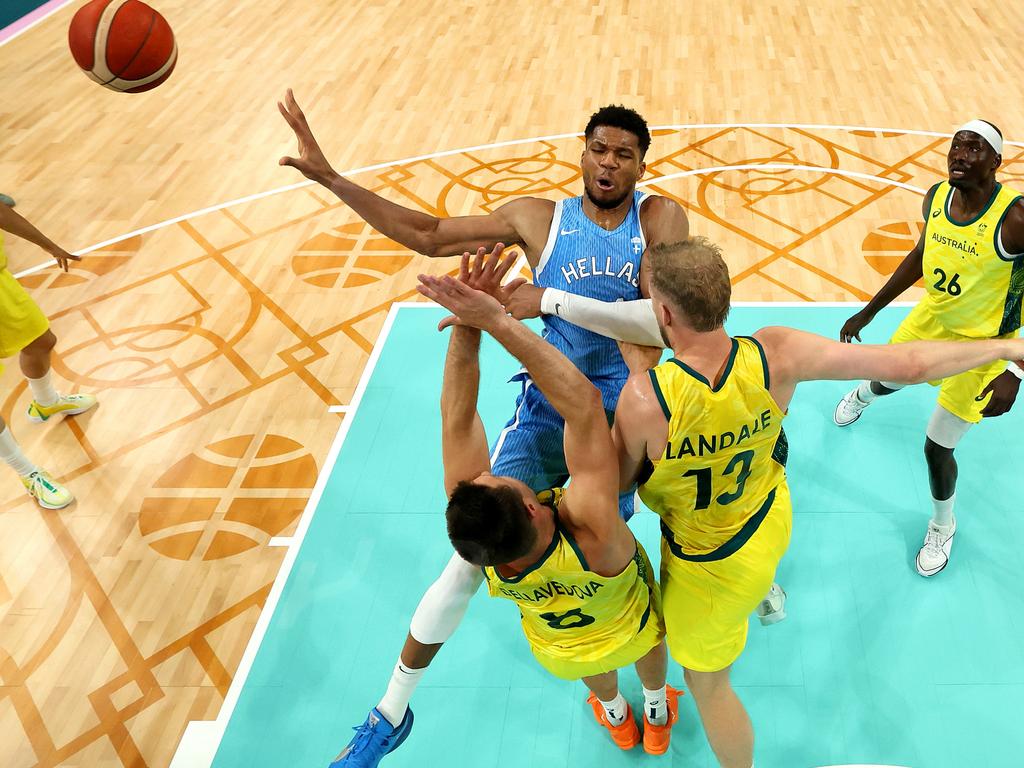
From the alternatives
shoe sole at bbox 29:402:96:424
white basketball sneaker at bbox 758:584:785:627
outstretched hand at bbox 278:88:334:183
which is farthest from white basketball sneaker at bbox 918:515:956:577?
shoe sole at bbox 29:402:96:424

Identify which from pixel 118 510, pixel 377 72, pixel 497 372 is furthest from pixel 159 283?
pixel 377 72

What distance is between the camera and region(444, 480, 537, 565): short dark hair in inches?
80.7

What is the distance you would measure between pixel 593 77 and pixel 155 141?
4.02 metres

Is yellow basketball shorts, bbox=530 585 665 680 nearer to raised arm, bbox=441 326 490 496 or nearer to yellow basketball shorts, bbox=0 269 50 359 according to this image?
raised arm, bbox=441 326 490 496

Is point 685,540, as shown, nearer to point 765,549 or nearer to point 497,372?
point 765,549

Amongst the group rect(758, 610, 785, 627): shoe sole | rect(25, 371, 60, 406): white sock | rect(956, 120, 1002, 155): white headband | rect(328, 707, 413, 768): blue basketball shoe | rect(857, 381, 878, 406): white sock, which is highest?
rect(956, 120, 1002, 155): white headband

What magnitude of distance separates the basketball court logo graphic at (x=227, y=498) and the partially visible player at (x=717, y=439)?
2155 mm

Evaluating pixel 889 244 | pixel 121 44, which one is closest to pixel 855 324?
pixel 889 244

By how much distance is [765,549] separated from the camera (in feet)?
8.18

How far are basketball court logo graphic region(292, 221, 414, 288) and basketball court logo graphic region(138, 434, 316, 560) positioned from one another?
1511 mm

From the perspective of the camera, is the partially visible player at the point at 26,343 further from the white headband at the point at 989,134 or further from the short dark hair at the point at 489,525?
the white headband at the point at 989,134

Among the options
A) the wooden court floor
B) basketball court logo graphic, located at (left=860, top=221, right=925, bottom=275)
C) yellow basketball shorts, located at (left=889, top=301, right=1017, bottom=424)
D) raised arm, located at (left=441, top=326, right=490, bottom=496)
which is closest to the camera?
raised arm, located at (left=441, top=326, right=490, bottom=496)

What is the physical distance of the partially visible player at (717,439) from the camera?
224 centimetres

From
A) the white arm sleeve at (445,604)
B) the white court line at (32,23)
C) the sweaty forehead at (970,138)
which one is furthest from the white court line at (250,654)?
the white court line at (32,23)
